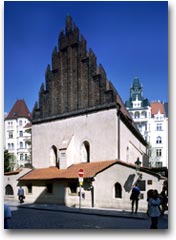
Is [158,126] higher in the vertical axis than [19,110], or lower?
lower

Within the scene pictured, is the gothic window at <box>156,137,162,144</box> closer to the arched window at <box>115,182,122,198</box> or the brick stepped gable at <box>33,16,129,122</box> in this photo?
the arched window at <box>115,182,122,198</box>

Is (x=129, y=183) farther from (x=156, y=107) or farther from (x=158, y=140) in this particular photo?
(x=156, y=107)

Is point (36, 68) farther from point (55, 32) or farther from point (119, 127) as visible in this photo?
point (119, 127)

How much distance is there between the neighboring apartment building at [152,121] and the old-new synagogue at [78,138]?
42.2 inches

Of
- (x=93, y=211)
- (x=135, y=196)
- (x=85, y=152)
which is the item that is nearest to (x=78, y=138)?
(x=85, y=152)

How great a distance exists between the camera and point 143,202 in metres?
6.42

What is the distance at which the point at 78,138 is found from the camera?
29.3ft

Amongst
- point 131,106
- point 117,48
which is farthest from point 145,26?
point 131,106

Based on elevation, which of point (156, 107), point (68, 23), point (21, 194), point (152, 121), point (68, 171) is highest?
point (68, 23)

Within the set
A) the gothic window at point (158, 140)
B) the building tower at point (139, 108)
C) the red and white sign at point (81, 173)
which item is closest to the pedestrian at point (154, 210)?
the gothic window at point (158, 140)

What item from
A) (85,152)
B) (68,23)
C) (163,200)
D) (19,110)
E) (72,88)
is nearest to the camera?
(163,200)

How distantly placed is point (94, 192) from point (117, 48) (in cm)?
326

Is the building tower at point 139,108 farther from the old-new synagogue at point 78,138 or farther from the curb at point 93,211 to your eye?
the curb at point 93,211

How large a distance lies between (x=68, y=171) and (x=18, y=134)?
204cm
